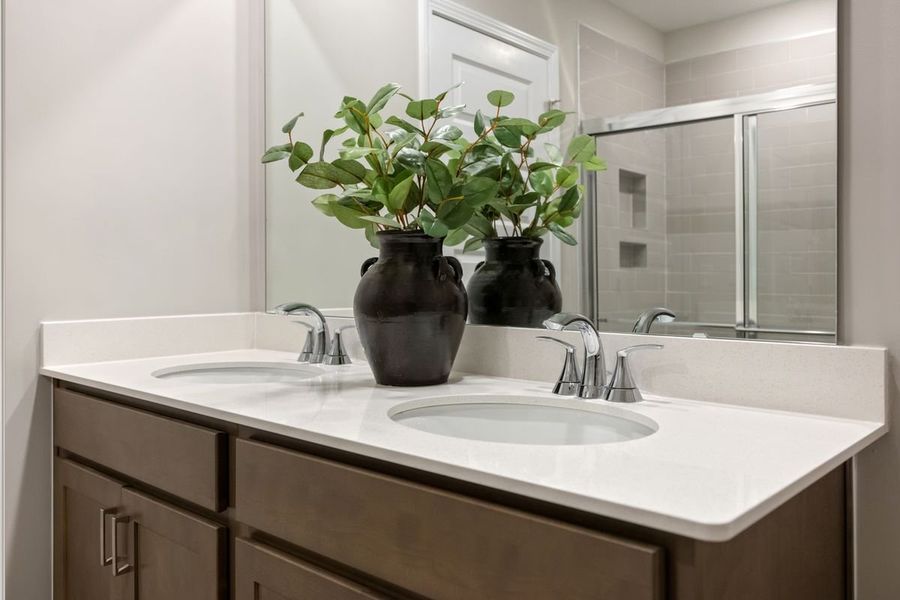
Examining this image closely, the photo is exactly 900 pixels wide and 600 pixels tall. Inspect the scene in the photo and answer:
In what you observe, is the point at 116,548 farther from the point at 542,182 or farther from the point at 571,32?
the point at 571,32

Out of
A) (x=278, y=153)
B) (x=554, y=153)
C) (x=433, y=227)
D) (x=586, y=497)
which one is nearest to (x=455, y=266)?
(x=433, y=227)

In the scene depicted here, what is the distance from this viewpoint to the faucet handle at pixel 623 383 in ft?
3.56

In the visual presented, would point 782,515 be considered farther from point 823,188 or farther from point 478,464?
point 823,188

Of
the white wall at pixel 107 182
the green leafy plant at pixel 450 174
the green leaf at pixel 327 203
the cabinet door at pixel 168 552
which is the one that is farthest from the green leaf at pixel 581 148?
the white wall at pixel 107 182

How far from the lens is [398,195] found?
46.9 inches

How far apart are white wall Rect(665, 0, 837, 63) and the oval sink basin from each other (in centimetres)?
98

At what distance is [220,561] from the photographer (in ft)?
3.56

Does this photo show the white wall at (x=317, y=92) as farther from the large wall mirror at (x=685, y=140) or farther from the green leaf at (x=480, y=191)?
the green leaf at (x=480, y=191)

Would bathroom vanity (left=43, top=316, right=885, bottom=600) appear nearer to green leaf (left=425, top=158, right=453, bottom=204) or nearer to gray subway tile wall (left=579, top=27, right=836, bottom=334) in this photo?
gray subway tile wall (left=579, top=27, right=836, bottom=334)

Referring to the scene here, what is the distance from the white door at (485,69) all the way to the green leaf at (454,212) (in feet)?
0.67

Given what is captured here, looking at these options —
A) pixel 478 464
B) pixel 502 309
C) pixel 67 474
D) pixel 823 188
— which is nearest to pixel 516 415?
pixel 502 309

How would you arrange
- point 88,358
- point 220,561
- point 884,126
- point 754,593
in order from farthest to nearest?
point 88,358 → point 220,561 → point 884,126 → point 754,593

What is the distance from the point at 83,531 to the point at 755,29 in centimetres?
153

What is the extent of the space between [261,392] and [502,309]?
18.7 inches
